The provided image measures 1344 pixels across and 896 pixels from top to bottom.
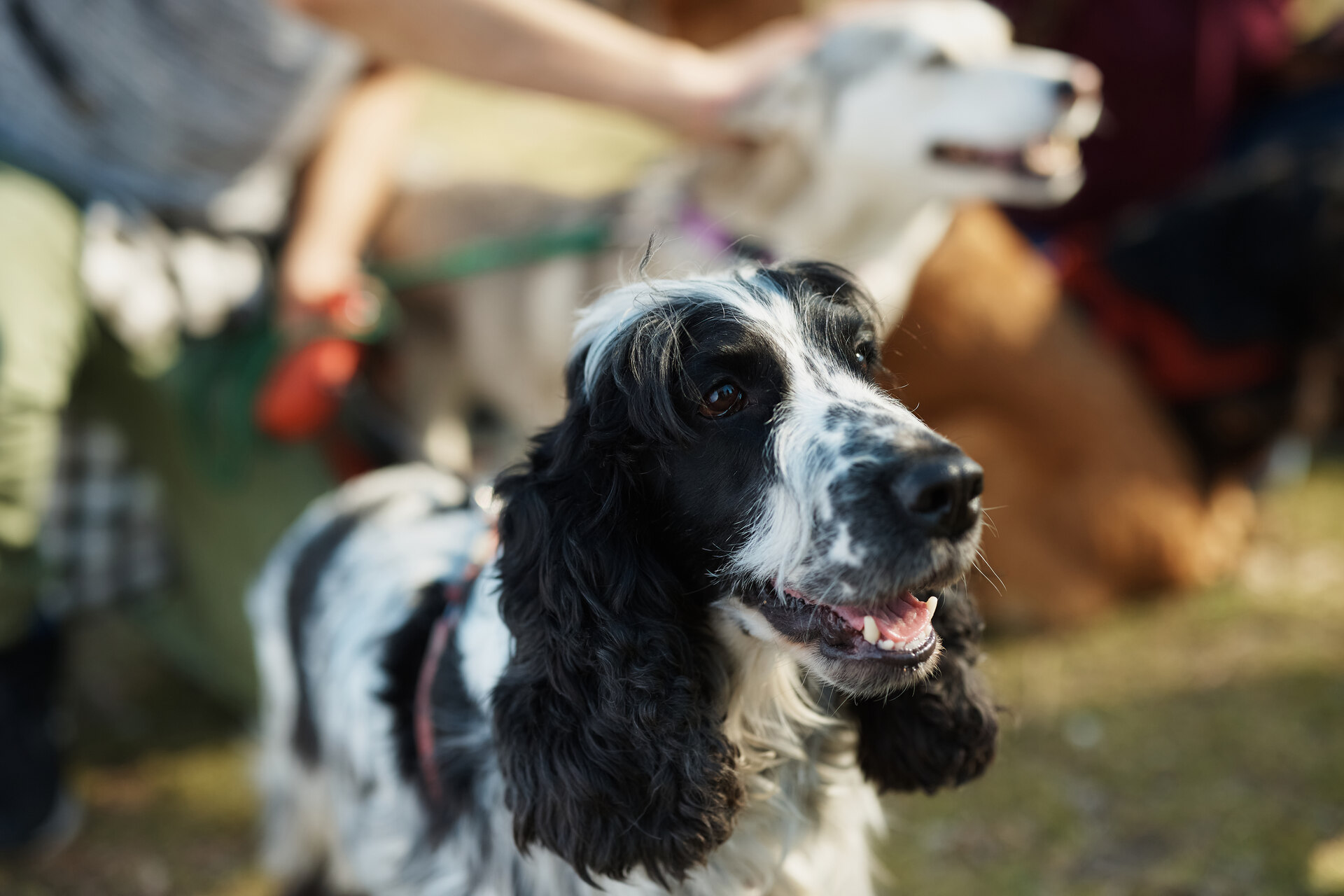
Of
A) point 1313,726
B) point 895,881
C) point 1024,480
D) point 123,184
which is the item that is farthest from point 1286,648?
point 123,184

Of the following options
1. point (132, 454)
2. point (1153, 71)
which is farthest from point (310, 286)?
point (1153, 71)

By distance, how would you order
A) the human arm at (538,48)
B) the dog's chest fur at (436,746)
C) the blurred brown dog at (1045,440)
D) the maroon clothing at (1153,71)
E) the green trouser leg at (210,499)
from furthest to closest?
the maroon clothing at (1153,71) → the blurred brown dog at (1045,440) → the green trouser leg at (210,499) → the human arm at (538,48) → the dog's chest fur at (436,746)

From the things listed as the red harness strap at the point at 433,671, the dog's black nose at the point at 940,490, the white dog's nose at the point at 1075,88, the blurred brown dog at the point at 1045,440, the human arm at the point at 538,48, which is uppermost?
the human arm at the point at 538,48

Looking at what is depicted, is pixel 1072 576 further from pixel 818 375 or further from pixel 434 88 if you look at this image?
pixel 434 88

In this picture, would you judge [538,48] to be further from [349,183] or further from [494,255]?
[349,183]

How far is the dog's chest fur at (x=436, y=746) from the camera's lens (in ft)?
5.72

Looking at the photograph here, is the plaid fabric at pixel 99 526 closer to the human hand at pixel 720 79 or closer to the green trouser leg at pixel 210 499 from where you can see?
the green trouser leg at pixel 210 499

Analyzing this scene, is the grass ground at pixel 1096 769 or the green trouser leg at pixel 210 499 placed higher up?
the green trouser leg at pixel 210 499

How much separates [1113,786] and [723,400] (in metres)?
1.98

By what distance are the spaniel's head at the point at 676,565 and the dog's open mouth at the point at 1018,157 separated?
69.4 inches

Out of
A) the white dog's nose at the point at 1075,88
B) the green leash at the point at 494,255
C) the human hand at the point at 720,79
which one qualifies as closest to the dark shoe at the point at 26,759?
the green leash at the point at 494,255

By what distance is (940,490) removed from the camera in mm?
1405

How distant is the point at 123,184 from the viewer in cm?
312

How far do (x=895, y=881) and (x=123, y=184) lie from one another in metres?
2.90
